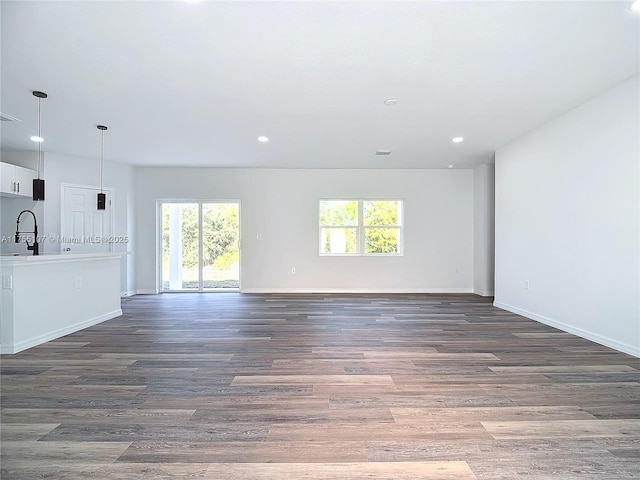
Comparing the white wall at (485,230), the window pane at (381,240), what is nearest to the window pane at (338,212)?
the window pane at (381,240)

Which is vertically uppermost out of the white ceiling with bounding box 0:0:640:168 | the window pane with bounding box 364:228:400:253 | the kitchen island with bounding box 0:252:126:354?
the white ceiling with bounding box 0:0:640:168

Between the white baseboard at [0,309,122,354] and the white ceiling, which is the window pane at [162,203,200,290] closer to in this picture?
the white baseboard at [0,309,122,354]

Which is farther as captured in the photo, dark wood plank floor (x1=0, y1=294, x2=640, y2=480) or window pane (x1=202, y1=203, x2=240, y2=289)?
window pane (x1=202, y1=203, x2=240, y2=289)

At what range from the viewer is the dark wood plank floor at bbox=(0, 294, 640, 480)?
5.50ft

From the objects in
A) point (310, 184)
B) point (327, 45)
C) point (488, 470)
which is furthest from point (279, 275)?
point (488, 470)

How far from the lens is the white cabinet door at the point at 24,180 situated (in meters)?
5.30

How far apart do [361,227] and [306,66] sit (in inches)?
186

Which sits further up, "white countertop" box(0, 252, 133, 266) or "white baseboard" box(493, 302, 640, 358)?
"white countertop" box(0, 252, 133, 266)

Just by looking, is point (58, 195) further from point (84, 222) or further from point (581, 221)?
point (581, 221)

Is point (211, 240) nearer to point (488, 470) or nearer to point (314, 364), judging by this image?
point (314, 364)

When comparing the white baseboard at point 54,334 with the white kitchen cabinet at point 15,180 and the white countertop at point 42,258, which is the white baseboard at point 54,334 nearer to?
the white countertop at point 42,258

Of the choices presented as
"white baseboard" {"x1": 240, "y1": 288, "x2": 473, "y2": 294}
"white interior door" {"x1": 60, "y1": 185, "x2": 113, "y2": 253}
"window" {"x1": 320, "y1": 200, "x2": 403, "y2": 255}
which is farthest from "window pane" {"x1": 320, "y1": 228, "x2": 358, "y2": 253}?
"white interior door" {"x1": 60, "y1": 185, "x2": 113, "y2": 253}

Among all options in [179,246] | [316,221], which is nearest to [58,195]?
[179,246]

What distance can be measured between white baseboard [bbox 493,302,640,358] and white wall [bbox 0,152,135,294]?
738 cm
